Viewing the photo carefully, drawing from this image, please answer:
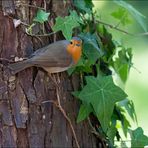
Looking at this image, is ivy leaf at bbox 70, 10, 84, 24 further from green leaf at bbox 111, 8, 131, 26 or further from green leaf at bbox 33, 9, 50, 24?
green leaf at bbox 111, 8, 131, 26

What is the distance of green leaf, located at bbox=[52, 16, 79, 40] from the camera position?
168 centimetres

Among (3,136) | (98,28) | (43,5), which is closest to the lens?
(3,136)

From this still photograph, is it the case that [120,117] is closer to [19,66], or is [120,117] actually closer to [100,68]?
[100,68]

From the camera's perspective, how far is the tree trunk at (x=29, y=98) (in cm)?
168

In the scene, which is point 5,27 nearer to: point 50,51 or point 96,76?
point 50,51

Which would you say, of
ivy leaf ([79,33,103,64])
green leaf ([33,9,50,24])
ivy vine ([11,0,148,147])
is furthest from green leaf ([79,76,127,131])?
A: green leaf ([33,9,50,24])

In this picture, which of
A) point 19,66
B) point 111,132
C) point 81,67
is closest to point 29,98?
point 19,66

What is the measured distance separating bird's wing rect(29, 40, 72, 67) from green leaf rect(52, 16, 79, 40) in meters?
0.05

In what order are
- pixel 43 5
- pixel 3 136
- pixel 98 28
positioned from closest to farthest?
pixel 3 136, pixel 43 5, pixel 98 28

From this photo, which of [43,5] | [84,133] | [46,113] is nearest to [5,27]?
[43,5]

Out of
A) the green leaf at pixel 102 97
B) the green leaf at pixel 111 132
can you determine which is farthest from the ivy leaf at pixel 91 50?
the green leaf at pixel 111 132

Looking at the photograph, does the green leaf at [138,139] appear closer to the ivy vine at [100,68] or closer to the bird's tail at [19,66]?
the ivy vine at [100,68]

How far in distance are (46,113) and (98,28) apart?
1.31 feet

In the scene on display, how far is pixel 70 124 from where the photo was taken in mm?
1768
